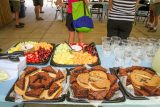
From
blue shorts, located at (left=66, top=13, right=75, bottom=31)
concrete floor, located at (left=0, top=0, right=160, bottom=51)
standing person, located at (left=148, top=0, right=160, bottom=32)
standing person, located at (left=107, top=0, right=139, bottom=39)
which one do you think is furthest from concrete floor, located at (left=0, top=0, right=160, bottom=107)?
standing person, located at (left=107, top=0, right=139, bottom=39)

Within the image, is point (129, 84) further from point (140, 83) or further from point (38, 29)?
point (38, 29)

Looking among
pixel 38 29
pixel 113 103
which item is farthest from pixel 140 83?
pixel 38 29

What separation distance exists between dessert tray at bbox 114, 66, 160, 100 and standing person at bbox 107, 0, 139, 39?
1.17 m

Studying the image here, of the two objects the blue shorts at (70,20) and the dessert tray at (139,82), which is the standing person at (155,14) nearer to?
the blue shorts at (70,20)

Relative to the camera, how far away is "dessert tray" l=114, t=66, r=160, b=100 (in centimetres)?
139

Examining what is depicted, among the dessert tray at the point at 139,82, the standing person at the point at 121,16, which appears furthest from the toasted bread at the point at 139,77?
the standing person at the point at 121,16

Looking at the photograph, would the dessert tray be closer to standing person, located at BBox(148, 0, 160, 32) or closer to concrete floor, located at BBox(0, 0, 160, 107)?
concrete floor, located at BBox(0, 0, 160, 107)

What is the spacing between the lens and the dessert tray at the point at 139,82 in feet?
4.56

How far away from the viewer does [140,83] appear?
1.47 meters

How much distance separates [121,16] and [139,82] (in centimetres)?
142

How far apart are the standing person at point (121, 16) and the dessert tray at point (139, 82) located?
1.17m

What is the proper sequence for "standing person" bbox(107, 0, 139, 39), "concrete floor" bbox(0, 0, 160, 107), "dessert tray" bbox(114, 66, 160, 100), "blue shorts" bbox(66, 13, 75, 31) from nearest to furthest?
"dessert tray" bbox(114, 66, 160, 100) < "standing person" bbox(107, 0, 139, 39) < "blue shorts" bbox(66, 13, 75, 31) < "concrete floor" bbox(0, 0, 160, 107)

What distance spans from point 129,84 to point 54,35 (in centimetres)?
476

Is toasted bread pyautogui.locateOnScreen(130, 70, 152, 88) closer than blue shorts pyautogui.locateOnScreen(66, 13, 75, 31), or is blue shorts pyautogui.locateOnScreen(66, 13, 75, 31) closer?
toasted bread pyautogui.locateOnScreen(130, 70, 152, 88)
